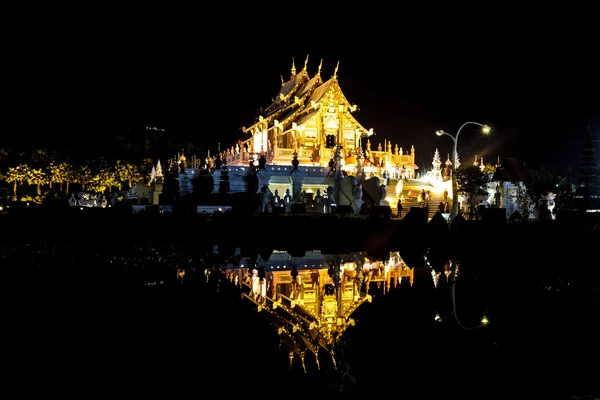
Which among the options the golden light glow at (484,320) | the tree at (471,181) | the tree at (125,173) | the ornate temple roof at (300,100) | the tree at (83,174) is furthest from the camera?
the tree at (125,173)

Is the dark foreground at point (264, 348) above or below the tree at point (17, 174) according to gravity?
below

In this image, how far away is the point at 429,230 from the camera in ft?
55.8

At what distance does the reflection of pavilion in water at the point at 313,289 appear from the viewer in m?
6.17

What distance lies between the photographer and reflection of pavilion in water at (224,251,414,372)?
6.17 m

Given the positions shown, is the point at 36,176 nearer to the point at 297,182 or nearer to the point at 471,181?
the point at 297,182

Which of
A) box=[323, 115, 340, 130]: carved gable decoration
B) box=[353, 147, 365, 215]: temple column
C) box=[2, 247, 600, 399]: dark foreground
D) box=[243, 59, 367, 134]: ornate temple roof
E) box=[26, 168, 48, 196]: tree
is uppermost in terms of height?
box=[243, 59, 367, 134]: ornate temple roof

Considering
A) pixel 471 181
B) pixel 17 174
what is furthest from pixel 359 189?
pixel 17 174

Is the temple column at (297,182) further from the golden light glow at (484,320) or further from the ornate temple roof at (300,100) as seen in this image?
the golden light glow at (484,320)

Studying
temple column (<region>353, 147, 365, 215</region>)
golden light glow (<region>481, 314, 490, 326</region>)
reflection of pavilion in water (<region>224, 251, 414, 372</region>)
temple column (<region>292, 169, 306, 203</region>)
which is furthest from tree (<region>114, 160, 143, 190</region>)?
golden light glow (<region>481, 314, 490, 326</region>)

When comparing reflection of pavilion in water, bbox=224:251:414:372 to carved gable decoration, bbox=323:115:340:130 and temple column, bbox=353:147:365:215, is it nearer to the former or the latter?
temple column, bbox=353:147:365:215

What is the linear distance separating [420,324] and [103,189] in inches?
2050

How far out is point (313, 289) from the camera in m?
9.14

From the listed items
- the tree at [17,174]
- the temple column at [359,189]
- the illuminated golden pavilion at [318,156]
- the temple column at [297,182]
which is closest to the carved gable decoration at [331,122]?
the illuminated golden pavilion at [318,156]

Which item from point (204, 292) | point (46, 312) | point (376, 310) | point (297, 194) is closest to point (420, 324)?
point (376, 310)
